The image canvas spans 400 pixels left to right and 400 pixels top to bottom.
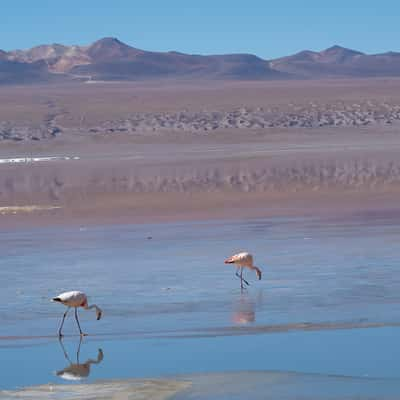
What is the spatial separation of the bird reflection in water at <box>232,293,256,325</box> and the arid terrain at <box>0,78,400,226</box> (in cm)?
902

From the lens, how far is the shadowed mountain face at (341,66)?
15338cm

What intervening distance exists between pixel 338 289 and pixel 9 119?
50313 mm

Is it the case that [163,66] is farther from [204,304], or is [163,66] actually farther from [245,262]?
[204,304]

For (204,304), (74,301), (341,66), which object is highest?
(341,66)

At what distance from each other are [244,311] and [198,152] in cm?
3244

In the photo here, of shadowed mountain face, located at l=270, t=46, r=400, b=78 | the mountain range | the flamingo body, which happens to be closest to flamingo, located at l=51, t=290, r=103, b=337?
the flamingo body

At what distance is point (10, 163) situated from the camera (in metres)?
40.7

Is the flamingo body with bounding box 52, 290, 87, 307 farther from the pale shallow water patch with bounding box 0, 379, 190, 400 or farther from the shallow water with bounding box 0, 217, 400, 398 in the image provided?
the pale shallow water patch with bounding box 0, 379, 190, 400

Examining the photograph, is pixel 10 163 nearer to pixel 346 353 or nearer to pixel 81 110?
pixel 81 110

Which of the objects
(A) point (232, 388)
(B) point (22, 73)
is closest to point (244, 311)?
(A) point (232, 388)

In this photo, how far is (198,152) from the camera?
43.4 metres

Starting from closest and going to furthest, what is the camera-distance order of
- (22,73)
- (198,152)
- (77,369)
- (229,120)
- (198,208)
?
(77,369) → (198,208) → (198,152) → (229,120) → (22,73)

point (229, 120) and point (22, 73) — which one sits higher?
point (22, 73)

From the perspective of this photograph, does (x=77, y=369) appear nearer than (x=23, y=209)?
Yes
